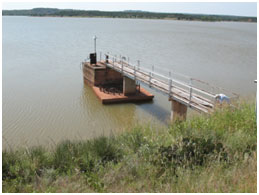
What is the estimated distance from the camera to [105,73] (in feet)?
59.3

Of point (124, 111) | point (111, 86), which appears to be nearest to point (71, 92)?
point (111, 86)

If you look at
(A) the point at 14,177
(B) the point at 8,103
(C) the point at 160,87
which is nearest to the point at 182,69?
(C) the point at 160,87

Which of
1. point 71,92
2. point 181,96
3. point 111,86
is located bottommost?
point 71,92

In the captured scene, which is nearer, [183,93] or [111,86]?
[183,93]

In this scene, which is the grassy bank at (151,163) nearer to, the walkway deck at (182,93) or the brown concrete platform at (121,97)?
the walkway deck at (182,93)

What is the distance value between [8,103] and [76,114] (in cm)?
389

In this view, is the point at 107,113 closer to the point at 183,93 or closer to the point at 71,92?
the point at 71,92

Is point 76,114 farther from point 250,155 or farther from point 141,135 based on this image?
point 250,155

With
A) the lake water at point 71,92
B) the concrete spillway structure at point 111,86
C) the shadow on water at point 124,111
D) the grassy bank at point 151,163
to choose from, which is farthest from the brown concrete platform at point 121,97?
the grassy bank at point 151,163

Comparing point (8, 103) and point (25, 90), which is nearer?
point (8, 103)

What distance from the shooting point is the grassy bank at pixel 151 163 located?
13.1 ft

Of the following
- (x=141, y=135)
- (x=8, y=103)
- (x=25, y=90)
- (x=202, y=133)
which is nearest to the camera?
(x=202, y=133)

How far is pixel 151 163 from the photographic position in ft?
15.8

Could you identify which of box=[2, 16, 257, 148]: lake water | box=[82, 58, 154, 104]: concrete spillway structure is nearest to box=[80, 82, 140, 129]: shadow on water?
box=[2, 16, 257, 148]: lake water
